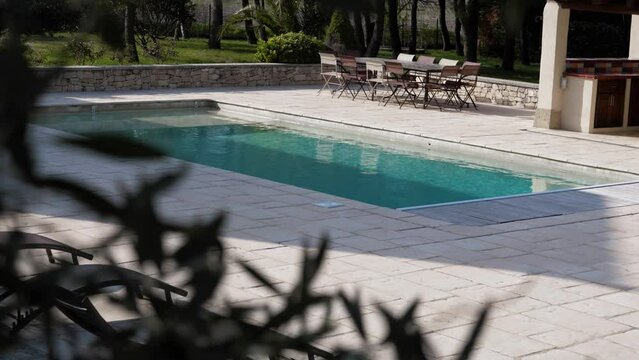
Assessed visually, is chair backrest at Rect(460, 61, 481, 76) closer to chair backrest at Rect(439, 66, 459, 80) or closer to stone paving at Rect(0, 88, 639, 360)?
chair backrest at Rect(439, 66, 459, 80)

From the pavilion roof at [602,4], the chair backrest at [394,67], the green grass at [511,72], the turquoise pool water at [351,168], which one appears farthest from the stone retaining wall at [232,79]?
the pavilion roof at [602,4]

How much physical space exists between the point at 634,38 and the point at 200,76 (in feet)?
29.1

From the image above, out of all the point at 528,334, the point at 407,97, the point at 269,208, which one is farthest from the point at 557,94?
the point at 528,334

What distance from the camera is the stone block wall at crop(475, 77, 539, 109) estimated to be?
19.4 m

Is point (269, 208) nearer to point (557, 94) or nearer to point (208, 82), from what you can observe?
point (557, 94)

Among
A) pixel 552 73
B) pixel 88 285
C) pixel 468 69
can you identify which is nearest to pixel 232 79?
pixel 468 69

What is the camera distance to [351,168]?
13586 millimetres

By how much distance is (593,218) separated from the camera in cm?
959

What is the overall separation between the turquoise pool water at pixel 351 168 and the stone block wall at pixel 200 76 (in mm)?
3538

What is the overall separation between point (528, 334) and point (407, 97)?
538 inches

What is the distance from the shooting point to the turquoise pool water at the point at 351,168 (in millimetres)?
12188

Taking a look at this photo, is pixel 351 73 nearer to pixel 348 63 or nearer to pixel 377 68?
pixel 348 63

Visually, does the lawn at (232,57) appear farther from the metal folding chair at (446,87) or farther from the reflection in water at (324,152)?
the metal folding chair at (446,87)

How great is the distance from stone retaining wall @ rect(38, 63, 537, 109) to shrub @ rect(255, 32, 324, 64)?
268mm
